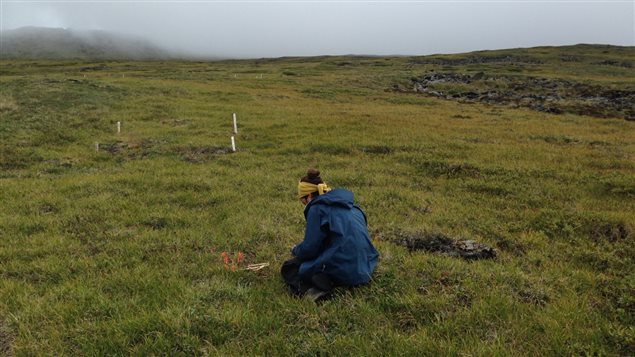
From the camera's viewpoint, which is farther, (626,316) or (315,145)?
(315,145)

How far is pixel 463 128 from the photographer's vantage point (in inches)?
950

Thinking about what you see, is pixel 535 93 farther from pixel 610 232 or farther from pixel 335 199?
pixel 335 199

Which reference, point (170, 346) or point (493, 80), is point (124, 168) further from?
point (493, 80)

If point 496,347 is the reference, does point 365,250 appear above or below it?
above

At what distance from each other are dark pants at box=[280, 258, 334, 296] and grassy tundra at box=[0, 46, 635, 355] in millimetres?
209

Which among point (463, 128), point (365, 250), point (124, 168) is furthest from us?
point (463, 128)

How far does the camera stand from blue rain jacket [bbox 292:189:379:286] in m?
A: 6.18

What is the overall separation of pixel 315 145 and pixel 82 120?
585 inches

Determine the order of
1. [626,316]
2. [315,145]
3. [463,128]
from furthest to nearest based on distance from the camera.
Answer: [463,128]
[315,145]
[626,316]

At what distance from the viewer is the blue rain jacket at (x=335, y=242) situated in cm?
618

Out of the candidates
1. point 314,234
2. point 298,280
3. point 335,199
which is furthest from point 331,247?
point 298,280

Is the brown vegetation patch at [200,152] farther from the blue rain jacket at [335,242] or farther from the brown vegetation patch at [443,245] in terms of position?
the blue rain jacket at [335,242]

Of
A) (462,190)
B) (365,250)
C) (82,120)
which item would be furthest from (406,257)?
(82,120)

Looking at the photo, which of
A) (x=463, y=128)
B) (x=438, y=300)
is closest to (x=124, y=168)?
(x=438, y=300)
